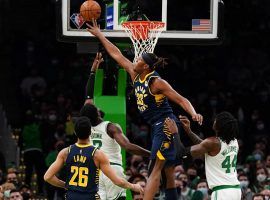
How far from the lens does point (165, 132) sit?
491 inches

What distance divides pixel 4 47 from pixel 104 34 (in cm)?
1183

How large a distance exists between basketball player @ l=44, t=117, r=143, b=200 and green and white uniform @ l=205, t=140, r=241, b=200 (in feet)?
4.95

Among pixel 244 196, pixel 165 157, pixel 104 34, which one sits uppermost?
pixel 104 34

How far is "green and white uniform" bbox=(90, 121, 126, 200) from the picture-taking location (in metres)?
13.1

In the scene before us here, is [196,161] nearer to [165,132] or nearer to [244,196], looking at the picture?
[244,196]

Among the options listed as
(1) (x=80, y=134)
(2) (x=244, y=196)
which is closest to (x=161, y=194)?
(2) (x=244, y=196)

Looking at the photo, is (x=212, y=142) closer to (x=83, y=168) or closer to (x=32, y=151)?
(x=83, y=168)

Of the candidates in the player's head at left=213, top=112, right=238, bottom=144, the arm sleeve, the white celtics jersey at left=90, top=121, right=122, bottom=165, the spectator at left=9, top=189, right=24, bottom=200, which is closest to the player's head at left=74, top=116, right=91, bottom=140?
the player's head at left=213, top=112, right=238, bottom=144

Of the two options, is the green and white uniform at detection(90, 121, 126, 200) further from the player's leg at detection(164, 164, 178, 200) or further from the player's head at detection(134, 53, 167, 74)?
the player's head at detection(134, 53, 167, 74)

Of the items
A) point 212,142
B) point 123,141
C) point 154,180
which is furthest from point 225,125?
point 123,141

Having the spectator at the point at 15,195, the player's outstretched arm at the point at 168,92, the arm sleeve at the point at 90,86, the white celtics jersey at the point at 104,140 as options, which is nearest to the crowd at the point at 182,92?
the spectator at the point at 15,195

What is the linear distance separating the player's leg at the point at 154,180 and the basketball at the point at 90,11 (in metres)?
2.31

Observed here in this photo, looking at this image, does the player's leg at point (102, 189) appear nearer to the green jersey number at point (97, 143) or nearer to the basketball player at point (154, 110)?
the green jersey number at point (97, 143)

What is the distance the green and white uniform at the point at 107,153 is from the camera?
13.1 meters
